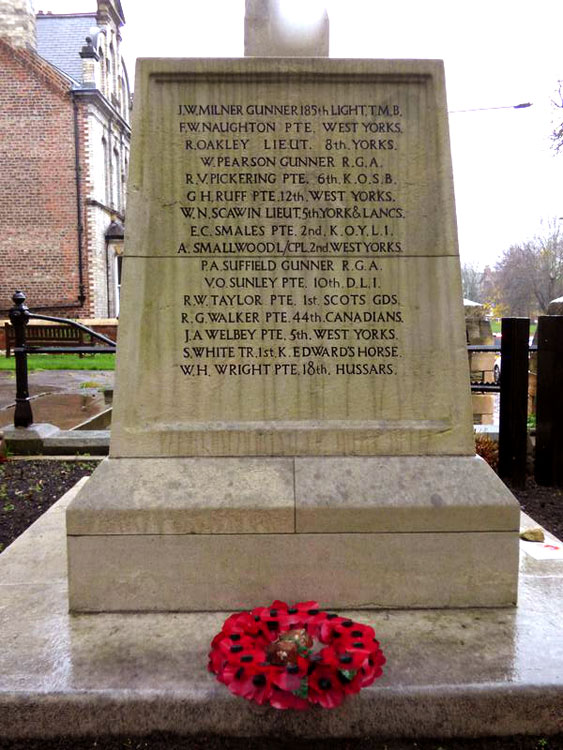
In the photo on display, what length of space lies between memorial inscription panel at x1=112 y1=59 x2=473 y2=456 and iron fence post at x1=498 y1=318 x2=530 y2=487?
2629 millimetres

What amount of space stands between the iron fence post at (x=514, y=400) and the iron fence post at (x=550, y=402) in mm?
172

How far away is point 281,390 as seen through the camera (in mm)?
2805

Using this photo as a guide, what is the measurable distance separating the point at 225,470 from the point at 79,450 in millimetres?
4250

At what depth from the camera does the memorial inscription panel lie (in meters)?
2.78

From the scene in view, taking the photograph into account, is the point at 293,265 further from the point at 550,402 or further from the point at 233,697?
the point at 550,402

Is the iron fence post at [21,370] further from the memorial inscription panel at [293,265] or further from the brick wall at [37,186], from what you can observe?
the brick wall at [37,186]

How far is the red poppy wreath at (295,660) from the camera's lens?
1.95m

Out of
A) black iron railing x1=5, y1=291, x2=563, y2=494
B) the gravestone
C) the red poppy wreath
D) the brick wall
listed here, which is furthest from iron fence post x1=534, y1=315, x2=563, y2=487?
the brick wall

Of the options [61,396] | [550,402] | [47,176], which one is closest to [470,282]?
[47,176]

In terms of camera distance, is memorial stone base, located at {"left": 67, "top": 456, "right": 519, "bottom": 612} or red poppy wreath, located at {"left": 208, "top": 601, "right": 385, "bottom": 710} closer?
red poppy wreath, located at {"left": 208, "top": 601, "right": 385, "bottom": 710}

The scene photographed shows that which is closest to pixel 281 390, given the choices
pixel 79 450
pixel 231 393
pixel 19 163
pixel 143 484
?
pixel 231 393

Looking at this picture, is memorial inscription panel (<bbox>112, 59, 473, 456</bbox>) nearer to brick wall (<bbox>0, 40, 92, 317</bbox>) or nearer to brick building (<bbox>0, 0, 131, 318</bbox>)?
brick building (<bbox>0, 0, 131, 318</bbox>)

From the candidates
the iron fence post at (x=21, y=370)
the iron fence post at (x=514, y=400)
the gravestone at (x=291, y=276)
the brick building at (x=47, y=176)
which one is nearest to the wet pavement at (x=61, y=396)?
the iron fence post at (x=21, y=370)

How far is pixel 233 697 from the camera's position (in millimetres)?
2070
